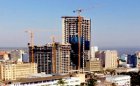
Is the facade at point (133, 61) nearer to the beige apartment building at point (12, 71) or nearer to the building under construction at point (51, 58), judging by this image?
the building under construction at point (51, 58)

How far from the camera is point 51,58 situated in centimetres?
3622

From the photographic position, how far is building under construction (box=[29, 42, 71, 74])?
3628cm

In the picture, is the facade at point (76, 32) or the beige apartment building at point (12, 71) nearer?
the beige apartment building at point (12, 71)

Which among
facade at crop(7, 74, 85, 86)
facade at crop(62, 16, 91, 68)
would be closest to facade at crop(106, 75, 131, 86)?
facade at crop(7, 74, 85, 86)

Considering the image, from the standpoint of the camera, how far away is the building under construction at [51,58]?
36281 mm

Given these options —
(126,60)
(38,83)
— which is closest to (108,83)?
(38,83)

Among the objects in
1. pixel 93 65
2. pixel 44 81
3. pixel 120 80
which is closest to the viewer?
pixel 44 81

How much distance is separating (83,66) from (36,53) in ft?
19.1

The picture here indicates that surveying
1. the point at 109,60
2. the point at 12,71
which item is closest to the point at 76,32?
the point at 109,60

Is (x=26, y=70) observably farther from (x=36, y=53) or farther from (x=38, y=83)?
(x=38, y=83)

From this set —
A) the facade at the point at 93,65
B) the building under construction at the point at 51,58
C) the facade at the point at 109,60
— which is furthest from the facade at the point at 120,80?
the facade at the point at 109,60

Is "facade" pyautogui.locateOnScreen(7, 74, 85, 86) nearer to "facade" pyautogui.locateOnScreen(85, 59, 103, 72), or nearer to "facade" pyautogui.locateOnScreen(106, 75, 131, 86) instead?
"facade" pyautogui.locateOnScreen(106, 75, 131, 86)

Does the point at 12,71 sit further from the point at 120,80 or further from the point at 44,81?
the point at 120,80

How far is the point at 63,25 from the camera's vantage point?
4478 cm
